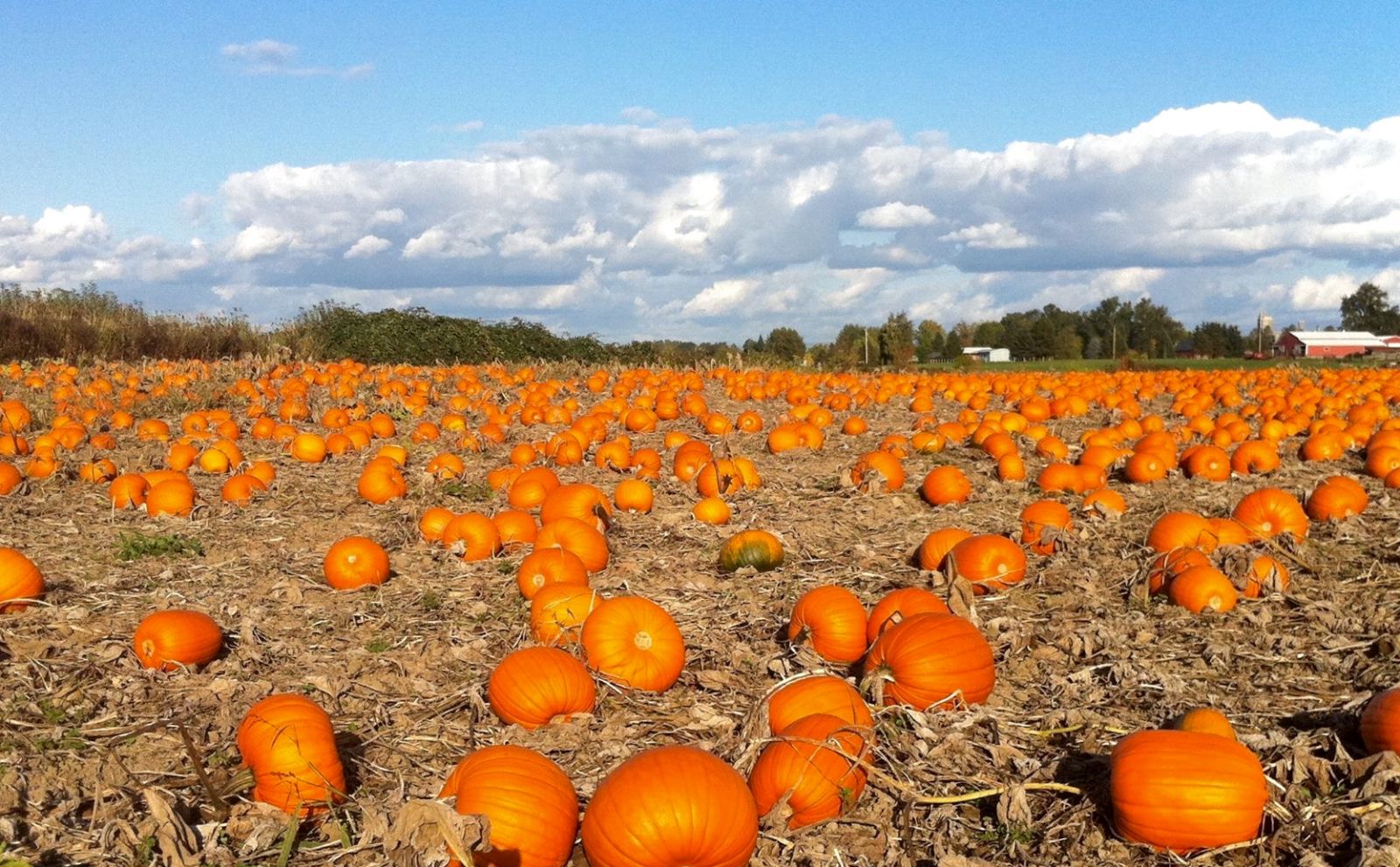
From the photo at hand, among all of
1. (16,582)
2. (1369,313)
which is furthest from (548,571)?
(1369,313)

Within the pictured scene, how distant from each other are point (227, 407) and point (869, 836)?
13.3m

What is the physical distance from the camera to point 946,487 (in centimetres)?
901

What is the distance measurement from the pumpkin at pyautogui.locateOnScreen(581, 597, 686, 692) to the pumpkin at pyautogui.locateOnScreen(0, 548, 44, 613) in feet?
11.7

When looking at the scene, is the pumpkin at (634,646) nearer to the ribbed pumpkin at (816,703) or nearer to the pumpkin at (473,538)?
the ribbed pumpkin at (816,703)

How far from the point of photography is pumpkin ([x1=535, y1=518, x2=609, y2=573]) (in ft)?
22.9

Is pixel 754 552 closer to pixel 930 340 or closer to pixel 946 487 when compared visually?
pixel 946 487

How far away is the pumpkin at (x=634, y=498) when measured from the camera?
8805 millimetres

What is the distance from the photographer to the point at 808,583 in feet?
21.7

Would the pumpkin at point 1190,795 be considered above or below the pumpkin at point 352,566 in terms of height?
below

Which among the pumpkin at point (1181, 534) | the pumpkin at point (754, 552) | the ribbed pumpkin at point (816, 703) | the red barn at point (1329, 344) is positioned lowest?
the ribbed pumpkin at point (816, 703)

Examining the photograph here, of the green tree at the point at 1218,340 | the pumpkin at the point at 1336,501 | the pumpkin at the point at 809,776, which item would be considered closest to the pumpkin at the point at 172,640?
the pumpkin at the point at 809,776

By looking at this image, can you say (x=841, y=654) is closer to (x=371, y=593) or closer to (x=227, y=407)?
(x=371, y=593)

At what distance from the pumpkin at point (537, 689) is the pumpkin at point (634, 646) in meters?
0.28

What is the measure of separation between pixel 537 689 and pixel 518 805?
1.11 metres
